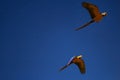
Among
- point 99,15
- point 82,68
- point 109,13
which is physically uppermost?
point 109,13

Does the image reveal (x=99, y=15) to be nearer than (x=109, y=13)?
Yes

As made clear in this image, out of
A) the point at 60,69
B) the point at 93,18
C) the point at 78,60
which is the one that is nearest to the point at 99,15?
the point at 93,18

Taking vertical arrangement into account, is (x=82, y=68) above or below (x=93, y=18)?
below

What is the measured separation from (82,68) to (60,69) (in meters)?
0.32

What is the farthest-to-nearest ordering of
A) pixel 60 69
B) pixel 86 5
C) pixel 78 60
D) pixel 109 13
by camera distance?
pixel 109 13
pixel 60 69
pixel 78 60
pixel 86 5

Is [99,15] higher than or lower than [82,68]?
higher

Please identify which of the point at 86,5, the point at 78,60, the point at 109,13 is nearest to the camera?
the point at 86,5

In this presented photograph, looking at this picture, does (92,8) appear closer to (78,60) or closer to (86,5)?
(86,5)

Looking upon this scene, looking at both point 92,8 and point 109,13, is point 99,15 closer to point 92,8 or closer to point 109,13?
point 92,8

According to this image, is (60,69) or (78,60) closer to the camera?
(78,60)

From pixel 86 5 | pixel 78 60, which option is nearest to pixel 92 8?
pixel 86 5

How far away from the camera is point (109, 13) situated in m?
2.12

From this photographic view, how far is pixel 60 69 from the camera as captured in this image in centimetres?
189

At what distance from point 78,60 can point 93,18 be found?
266 millimetres
